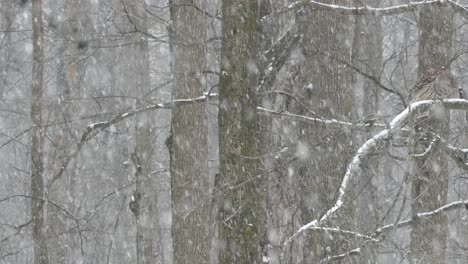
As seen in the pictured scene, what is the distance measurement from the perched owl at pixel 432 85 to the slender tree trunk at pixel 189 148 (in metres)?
3.09

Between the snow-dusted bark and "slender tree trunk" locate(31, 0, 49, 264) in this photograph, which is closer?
the snow-dusted bark

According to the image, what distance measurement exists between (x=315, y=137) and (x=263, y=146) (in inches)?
44.4

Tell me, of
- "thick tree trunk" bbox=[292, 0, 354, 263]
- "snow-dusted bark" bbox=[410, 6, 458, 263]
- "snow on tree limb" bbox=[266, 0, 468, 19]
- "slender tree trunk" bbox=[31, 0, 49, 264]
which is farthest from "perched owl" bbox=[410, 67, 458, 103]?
"slender tree trunk" bbox=[31, 0, 49, 264]

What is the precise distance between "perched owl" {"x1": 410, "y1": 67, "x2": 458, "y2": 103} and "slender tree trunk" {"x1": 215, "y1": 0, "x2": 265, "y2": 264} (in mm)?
2363

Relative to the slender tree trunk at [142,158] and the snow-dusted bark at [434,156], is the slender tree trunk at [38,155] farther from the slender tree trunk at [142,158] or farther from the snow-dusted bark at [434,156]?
the snow-dusted bark at [434,156]

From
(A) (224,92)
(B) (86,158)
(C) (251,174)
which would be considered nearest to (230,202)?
(C) (251,174)

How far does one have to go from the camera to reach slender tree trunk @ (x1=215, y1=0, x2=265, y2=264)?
287 inches

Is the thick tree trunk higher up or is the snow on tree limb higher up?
the snow on tree limb

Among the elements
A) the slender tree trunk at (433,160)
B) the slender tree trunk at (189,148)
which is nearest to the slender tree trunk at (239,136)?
the slender tree trunk at (433,160)

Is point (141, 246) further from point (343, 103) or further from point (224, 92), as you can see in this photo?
point (224, 92)

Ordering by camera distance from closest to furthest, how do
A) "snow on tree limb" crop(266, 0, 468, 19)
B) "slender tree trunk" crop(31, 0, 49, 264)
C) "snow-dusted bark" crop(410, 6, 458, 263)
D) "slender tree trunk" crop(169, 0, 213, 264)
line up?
"snow on tree limb" crop(266, 0, 468, 19)
"snow-dusted bark" crop(410, 6, 458, 263)
"slender tree trunk" crop(169, 0, 213, 264)
"slender tree trunk" crop(31, 0, 49, 264)

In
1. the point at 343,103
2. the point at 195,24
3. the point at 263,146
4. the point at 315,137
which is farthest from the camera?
the point at 195,24

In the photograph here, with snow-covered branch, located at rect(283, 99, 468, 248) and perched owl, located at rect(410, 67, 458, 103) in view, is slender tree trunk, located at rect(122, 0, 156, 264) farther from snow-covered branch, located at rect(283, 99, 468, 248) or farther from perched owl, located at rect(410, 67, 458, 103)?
snow-covered branch, located at rect(283, 99, 468, 248)

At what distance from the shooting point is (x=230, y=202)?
23.8 ft
